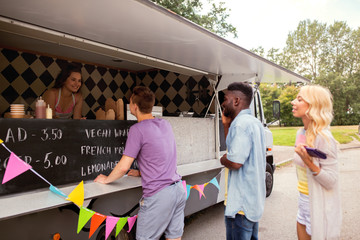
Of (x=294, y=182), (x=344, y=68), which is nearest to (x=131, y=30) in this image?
(x=294, y=182)

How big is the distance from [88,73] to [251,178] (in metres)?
4.66

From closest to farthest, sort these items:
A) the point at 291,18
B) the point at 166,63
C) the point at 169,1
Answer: the point at 166,63
the point at 169,1
the point at 291,18

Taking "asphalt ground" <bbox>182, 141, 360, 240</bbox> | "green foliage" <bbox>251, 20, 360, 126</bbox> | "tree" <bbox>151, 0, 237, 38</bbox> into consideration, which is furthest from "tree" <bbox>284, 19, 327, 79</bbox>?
"asphalt ground" <bbox>182, 141, 360, 240</bbox>

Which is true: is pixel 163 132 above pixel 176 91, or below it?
below

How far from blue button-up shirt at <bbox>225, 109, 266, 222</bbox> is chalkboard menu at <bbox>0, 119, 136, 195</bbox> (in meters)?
1.46

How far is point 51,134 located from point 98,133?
0.53m

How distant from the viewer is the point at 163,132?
2.48 metres

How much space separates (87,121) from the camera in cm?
282

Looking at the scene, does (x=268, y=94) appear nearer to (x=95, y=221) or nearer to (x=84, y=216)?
(x=95, y=221)

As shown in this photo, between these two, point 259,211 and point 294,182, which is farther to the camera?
point 294,182

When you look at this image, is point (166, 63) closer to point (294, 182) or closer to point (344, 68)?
point (294, 182)

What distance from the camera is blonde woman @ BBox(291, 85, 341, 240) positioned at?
1.92m

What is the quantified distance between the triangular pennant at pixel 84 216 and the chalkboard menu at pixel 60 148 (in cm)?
53

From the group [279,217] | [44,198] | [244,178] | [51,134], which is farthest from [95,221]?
[279,217]
